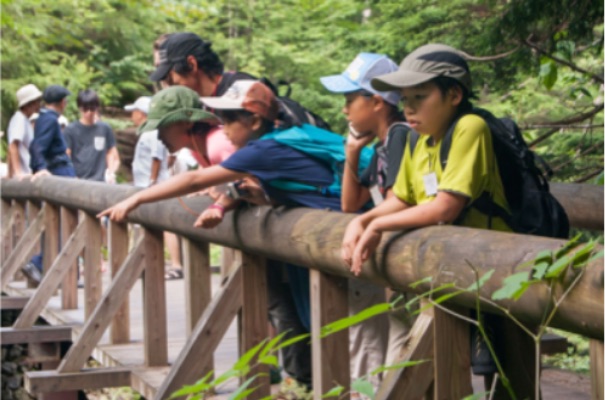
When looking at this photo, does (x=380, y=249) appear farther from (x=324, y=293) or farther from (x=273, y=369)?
(x=273, y=369)

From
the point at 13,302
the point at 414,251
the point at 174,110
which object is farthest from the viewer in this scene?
the point at 13,302

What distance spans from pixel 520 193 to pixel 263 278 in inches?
76.2

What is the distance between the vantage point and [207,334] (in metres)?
5.76

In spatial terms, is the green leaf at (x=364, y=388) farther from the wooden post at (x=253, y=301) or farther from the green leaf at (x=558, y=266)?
the wooden post at (x=253, y=301)

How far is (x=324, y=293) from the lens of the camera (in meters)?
4.73

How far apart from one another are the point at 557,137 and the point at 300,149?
10.6ft

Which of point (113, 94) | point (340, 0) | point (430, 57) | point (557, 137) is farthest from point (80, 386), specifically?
point (113, 94)

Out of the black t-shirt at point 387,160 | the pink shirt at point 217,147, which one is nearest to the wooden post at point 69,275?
the pink shirt at point 217,147

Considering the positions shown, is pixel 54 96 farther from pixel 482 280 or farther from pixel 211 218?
pixel 482 280

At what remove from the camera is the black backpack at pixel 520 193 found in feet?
12.9

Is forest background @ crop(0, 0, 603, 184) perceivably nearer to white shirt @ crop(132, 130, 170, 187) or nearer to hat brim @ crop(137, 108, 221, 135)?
hat brim @ crop(137, 108, 221, 135)

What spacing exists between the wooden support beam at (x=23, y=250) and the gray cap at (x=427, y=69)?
23.4 ft

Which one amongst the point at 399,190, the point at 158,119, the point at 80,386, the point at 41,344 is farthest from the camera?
the point at 41,344

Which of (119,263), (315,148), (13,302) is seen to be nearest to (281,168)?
(315,148)
